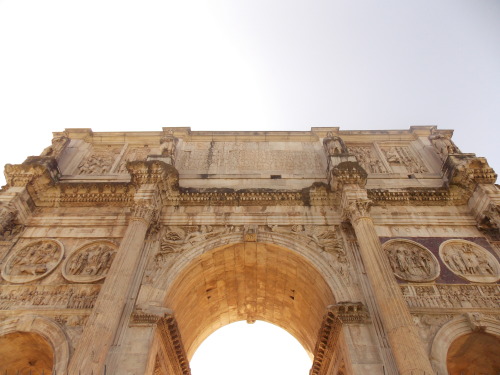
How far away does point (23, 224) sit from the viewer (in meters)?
10.8

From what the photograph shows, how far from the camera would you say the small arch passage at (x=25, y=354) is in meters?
8.43

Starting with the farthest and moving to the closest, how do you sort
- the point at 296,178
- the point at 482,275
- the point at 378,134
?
the point at 378,134, the point at 296,178, the point at 482,275

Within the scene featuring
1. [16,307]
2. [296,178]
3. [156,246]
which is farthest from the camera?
[296,178]

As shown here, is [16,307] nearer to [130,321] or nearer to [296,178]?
[130,321]

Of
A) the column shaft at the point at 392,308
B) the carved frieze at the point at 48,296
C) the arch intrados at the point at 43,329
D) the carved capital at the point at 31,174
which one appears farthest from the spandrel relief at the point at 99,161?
the column shaft at the point at 392,308

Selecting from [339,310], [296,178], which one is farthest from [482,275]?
[296,178]

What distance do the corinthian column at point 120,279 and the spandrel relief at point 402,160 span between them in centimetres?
817

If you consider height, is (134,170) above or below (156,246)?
above

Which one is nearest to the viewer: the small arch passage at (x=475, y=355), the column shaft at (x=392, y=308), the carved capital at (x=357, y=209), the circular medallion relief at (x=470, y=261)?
the column shaft at (x=392, y=308)

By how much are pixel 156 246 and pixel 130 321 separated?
238 cm

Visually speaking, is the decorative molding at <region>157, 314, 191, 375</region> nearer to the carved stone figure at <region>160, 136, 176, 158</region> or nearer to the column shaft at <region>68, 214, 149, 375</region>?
the column shaft at <region>68, 214, 149, 375</region>

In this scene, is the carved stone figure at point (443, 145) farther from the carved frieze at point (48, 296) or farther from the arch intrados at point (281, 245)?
the carved frieze at point (48, 296)

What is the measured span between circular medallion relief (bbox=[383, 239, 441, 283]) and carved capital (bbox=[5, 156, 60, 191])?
34.6 feet

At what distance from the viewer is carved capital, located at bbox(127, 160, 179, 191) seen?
35.8 feet
